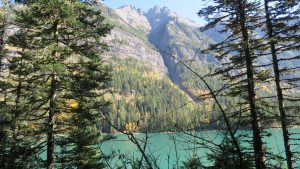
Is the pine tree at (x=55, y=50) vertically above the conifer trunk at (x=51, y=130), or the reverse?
the pine tree at (x=55, y=50)

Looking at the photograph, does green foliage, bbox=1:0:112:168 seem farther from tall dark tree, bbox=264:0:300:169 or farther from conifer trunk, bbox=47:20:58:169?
tall dark tree, bbox=264:0:300:169

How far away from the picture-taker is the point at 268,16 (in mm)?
13445

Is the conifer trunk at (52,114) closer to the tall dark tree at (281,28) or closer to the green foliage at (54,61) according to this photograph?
the green foliage at (54,61)

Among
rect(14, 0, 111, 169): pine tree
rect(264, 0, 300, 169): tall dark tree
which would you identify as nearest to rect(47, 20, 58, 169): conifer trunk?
rect(14, 0, 111, 169): pine tree

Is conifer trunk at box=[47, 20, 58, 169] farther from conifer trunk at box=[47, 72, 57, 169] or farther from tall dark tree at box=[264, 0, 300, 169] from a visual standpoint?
tall dark tree at box=[264, 0, 300, 169]

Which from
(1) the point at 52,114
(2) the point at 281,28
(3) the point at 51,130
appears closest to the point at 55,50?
(1) the point at 52,114

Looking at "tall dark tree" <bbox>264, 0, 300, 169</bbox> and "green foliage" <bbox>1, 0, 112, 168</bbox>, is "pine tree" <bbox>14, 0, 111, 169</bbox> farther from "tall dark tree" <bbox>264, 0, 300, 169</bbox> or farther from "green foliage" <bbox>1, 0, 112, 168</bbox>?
"tall dark tree" <bbox>264, 0, 300, 169</bbox>

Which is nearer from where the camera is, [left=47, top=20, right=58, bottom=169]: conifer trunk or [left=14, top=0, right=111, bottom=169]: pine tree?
[left=14, top=0, right=111, bottom=169]: pine tree

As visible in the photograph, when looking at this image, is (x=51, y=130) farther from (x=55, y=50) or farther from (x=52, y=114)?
(x=55, y=50)

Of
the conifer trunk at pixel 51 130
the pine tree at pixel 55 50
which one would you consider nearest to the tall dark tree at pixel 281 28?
the pine tree at pixel 55 50

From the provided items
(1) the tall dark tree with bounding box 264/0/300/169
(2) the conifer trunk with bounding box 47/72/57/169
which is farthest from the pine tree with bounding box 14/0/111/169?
(1) the tall dark tree with bounding box 264/0/300/169

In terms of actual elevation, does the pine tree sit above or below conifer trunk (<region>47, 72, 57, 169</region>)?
above

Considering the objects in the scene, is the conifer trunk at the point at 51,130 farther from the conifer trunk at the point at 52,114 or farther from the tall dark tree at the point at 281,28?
the tall dark tree at the point at 281,28

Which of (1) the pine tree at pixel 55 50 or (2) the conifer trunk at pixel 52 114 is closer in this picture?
(1) the pine tree at pixel 55 50
